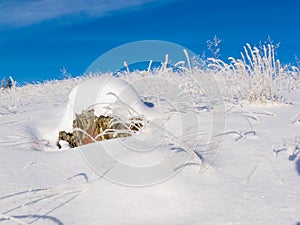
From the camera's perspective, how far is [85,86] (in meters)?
3.49

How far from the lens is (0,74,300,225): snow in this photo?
55.8 inches

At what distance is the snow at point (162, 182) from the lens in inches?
55.8

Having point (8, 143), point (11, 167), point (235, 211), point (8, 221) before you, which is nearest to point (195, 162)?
point (235, 211)

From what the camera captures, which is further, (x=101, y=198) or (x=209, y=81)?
(x=209, y=81)

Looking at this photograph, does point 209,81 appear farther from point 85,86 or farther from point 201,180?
point 201,180

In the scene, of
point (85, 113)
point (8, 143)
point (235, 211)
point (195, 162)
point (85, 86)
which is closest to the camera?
point (235, 211)

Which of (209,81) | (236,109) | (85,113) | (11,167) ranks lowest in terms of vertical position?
(11,167)

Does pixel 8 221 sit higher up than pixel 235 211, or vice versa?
pixel 8 221

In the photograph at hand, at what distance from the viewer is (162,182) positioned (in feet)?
5.33

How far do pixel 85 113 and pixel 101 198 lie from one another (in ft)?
5.95

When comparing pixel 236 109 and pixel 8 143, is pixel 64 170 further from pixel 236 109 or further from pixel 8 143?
pixel 236 109

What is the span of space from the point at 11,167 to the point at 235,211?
1.45m

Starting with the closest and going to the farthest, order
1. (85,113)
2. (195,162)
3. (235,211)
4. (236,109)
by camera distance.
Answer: (235,211) < (195,162) < (236,109) < (85,113)

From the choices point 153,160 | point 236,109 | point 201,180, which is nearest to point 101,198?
point 153,160
